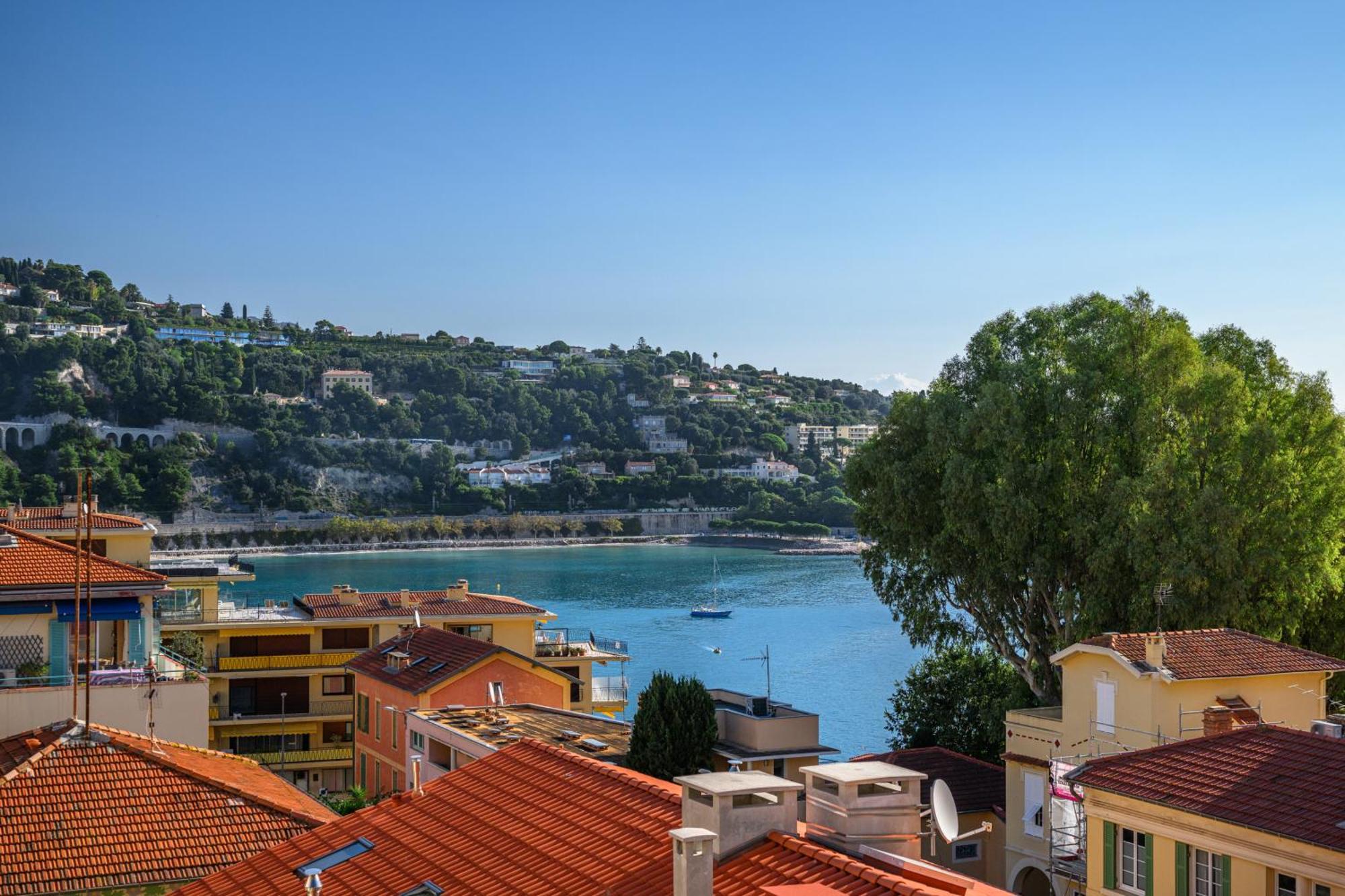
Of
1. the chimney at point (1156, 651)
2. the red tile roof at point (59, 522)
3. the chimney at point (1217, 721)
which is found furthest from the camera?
the red tile roof at point (59, 522)

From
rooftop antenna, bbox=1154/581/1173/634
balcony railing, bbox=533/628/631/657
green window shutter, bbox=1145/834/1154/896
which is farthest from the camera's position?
balcony railing, bbox=533/628/631/657

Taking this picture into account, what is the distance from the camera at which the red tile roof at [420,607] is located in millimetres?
31859

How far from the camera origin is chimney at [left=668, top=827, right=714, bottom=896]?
257 inches

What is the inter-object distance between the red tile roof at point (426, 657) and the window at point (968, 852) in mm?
7236

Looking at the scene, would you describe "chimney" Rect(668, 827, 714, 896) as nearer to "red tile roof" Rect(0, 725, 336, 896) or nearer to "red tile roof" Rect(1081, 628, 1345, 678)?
"red tile roof" Rect(0, 725, 336, 896)

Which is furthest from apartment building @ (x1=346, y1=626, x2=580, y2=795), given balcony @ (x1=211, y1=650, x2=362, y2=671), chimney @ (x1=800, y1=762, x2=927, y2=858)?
chimney @ (x1=800, y1=762, x2=927, y2=858)

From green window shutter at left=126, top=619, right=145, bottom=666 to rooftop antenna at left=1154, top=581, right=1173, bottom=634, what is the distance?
14802 millimetres

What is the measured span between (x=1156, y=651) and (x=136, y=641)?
1155 cm

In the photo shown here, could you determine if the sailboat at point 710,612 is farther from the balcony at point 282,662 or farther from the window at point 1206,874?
the window at point 1206,874

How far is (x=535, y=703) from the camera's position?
22703 millimetres

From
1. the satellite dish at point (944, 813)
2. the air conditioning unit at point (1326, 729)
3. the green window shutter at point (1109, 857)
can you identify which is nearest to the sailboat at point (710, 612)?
the air conditioning unit at point (1326, 729)

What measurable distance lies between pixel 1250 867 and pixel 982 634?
16.5 m

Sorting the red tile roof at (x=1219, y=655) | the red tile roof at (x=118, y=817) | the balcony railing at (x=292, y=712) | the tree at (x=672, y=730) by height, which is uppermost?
the red tile roof at (x=1219, y=655)

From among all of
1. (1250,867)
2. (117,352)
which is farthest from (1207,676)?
(117,352)
